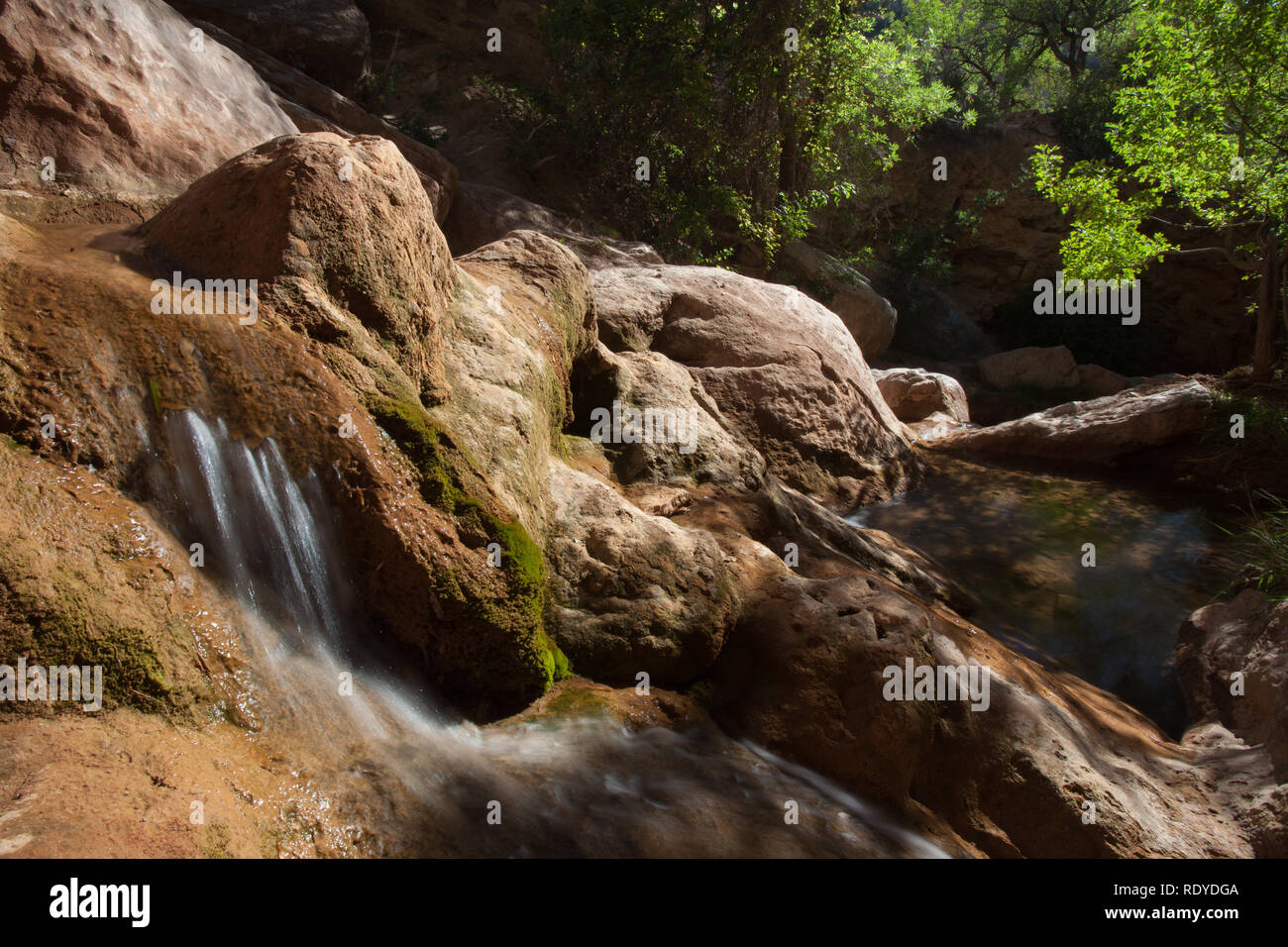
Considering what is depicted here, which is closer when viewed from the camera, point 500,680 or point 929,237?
point 500,680

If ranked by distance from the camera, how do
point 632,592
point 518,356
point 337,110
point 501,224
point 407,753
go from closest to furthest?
point 407,753, point 632,592, point 518,356, point 337,110, point 501,224

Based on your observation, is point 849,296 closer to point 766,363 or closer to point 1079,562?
point 766,363

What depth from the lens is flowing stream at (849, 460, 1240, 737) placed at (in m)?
6.60

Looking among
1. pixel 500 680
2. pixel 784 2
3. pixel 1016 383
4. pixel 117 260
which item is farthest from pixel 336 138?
pixel 1016 383

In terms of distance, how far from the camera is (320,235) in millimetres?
3891

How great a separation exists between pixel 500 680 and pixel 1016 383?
1754 cm

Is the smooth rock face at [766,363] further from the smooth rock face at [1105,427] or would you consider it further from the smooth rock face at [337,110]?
the smooth rock face at [337,110]

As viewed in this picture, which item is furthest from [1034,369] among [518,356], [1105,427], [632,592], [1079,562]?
[632,592]

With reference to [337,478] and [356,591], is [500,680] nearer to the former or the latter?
[356,591]

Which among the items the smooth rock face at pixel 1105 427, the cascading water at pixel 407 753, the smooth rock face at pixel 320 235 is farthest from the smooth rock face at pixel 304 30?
the cascading water at pixel 407 753

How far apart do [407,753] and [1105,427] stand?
10.8 metres

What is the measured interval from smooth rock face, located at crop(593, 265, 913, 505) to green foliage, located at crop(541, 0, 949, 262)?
167 inches

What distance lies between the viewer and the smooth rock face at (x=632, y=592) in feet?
13.5
